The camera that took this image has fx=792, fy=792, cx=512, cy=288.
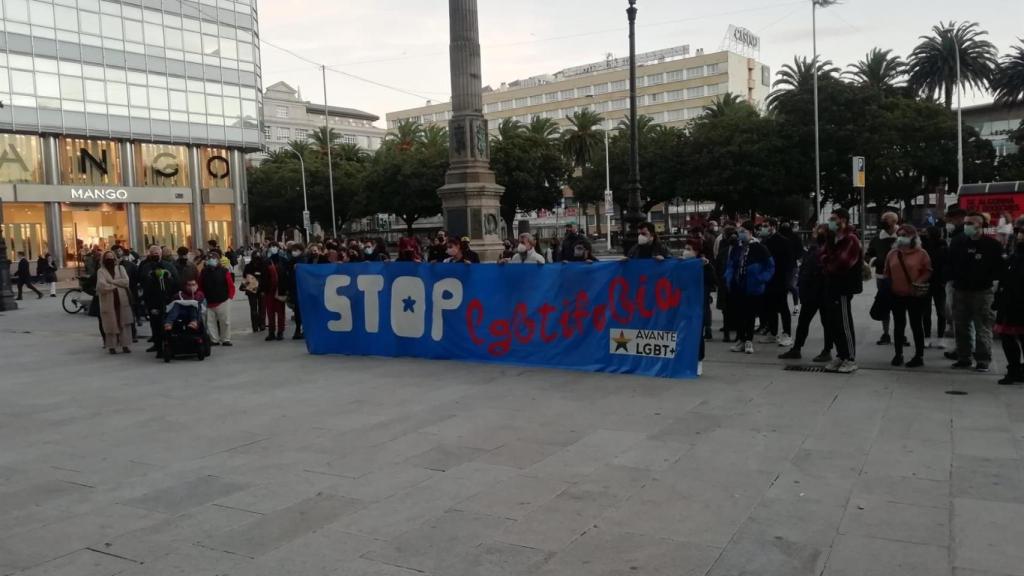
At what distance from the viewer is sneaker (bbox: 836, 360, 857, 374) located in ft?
30.8

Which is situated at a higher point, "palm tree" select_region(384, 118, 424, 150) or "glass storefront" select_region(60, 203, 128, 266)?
"palm tree" select_region(384, 118, 424, 150)

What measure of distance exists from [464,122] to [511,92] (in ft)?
328

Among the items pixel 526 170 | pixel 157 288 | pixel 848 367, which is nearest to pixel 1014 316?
pixel 848 367

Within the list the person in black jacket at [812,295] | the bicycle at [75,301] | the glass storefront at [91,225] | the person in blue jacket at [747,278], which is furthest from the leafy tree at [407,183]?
the person in black jacket at [812,295]

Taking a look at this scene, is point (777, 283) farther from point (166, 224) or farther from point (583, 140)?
point (583, 140)

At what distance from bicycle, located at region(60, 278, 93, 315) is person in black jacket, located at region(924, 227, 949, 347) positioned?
1937cm

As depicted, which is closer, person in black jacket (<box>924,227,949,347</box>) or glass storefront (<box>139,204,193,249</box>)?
person in black jacket (<box>924,227,949,347</box>)

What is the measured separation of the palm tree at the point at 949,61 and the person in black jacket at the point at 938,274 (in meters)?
56.5

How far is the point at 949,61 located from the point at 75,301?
62700 millimetres

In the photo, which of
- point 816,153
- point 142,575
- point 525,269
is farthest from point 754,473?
point 816,153

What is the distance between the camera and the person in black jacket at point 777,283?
1153 centimetres

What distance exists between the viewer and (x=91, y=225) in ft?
163

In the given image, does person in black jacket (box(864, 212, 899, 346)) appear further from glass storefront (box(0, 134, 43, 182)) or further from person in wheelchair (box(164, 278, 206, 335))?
glass storefront (box(0, 134, 43, 182))

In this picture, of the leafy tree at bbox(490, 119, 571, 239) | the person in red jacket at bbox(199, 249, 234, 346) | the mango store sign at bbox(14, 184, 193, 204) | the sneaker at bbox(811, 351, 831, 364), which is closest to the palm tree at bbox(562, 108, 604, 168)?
the leafy tree at bbox(490, 119, 571, 239)
